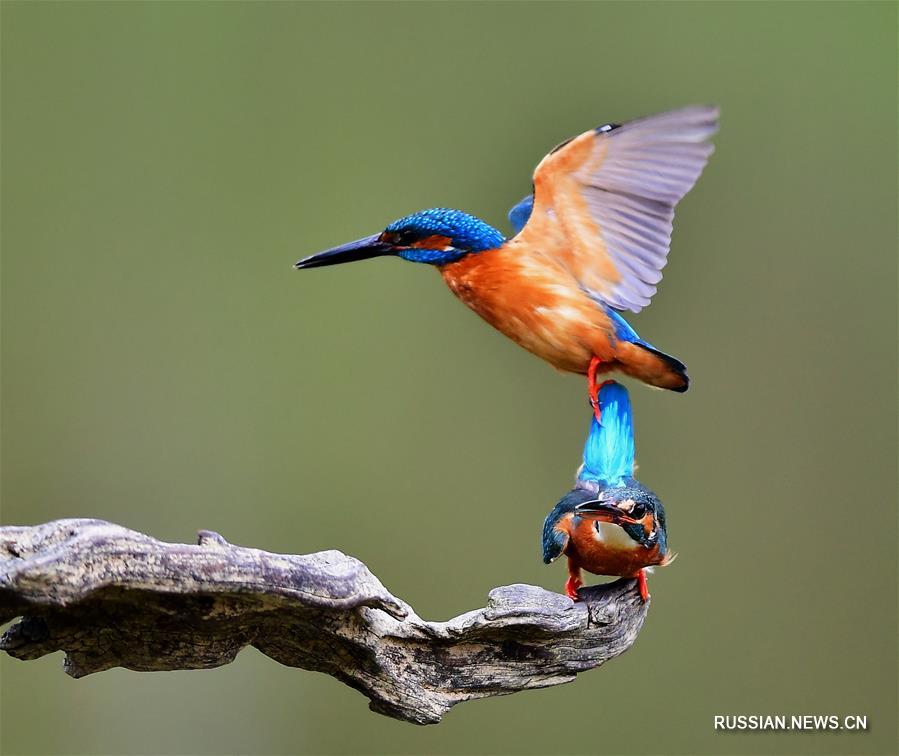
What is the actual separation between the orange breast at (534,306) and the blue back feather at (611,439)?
0.18 feet

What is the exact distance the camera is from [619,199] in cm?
140

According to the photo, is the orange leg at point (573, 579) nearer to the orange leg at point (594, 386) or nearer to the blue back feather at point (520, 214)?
the orange leg at point (594, 386)

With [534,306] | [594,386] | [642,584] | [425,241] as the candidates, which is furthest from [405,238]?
[642,584]

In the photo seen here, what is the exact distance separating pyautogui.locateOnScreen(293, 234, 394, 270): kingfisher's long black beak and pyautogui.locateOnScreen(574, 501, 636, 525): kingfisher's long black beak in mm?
413

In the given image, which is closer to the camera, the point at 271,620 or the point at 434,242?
the point at 271,620

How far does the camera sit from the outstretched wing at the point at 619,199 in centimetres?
135

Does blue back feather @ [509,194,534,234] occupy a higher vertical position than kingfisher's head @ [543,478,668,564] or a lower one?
higher

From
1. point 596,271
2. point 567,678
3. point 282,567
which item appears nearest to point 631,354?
point 596,271

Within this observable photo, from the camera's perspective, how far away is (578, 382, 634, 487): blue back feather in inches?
54.6

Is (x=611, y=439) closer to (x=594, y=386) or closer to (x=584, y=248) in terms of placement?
(x=594, y=386)

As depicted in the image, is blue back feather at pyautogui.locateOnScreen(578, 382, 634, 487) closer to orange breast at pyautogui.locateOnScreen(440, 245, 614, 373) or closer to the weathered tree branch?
orange breast at pyautogui.locateOnScreen(440, 245, 614, 373)

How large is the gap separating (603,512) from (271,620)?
1.41ft

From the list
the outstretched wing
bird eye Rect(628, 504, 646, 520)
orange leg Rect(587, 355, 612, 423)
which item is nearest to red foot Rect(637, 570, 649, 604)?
bird eye Rect(628, 504, 646, 520)

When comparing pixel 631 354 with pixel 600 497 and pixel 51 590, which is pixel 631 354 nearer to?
pixel 600 497
